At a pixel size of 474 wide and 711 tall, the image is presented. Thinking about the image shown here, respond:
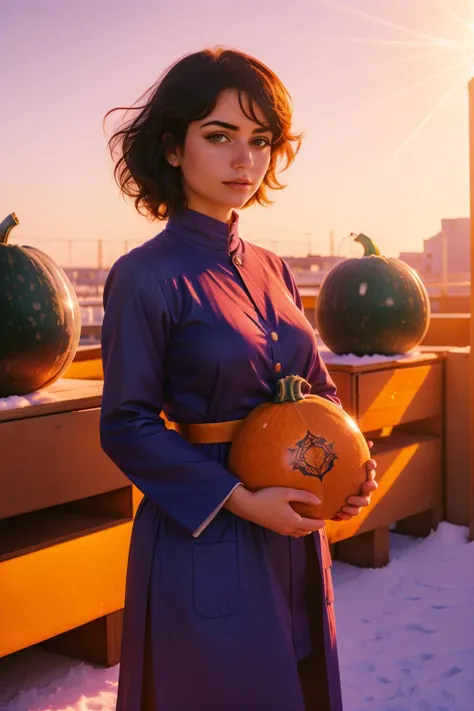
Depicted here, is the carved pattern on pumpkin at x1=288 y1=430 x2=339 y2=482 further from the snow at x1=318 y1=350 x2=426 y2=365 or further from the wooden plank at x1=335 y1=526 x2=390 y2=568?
the wooden plank at x1=335 y1=526 x2=390 y2=568

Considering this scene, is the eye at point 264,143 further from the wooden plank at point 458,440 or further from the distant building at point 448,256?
the distant building at point 448,256

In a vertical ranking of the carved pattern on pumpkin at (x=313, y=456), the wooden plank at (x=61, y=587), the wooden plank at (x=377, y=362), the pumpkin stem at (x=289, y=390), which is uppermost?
the wooden plank at (x=377, y=362)

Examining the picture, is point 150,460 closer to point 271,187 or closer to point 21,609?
point 271,187

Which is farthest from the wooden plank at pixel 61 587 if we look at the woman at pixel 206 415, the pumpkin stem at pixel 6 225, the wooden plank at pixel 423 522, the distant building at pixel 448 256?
the distant building at pixel 448 256

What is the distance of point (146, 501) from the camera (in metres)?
1.71

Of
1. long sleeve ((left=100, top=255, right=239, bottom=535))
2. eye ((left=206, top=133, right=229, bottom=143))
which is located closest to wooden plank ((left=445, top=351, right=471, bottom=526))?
eye ((left=206, top=133, right=229, bottom=143))

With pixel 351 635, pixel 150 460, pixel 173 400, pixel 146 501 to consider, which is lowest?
pixel 351 635

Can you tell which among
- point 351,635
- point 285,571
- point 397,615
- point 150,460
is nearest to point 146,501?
point 150,460

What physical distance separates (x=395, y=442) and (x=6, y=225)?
2.34m

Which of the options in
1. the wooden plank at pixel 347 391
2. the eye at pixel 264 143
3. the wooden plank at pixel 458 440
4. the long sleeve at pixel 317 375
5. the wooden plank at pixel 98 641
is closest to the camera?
the eye at pixel 264 143

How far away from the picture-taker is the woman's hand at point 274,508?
5.04ft

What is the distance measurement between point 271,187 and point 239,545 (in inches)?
38.8

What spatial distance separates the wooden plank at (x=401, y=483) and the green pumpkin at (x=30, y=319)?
161cm

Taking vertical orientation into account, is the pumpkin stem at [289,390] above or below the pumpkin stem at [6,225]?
below
